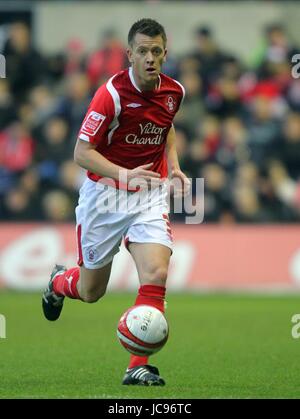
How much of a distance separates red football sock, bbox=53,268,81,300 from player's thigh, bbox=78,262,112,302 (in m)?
0.19

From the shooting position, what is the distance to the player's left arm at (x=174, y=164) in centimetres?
770

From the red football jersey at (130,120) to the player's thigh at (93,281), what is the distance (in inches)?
27.3

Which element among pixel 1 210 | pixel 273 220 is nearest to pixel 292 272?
pixel 273 220

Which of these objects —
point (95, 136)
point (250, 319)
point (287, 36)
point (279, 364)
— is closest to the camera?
point (95, 136)

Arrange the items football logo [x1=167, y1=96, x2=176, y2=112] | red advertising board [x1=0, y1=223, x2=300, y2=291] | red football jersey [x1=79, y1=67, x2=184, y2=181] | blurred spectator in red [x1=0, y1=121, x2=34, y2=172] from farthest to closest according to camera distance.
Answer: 1. blurred spectator in red [x1=0, y1=121, x2=34, y2=172]
2. red advertising board [x1=0, y1=223, x2=300, y2=291]
3. football logo [x1=167, y1=96, x2=176, y2=112]
4. red football jersey [x1=79, y1=67, x2=184, y2=181]

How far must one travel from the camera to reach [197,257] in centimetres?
1597

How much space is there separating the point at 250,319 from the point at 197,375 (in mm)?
4760

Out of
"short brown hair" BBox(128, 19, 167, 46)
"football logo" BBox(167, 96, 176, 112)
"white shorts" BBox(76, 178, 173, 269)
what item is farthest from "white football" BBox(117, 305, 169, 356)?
"short brown hair" BBox(128, 19, 167, 46)

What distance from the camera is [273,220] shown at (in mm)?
16359

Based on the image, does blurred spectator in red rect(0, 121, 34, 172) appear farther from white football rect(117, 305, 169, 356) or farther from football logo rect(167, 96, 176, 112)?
white football rect(117, 305, 169, 356)

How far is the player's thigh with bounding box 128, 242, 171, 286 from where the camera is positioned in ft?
24.2

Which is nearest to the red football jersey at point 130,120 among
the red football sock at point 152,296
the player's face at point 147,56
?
the player's face at point 147,56
